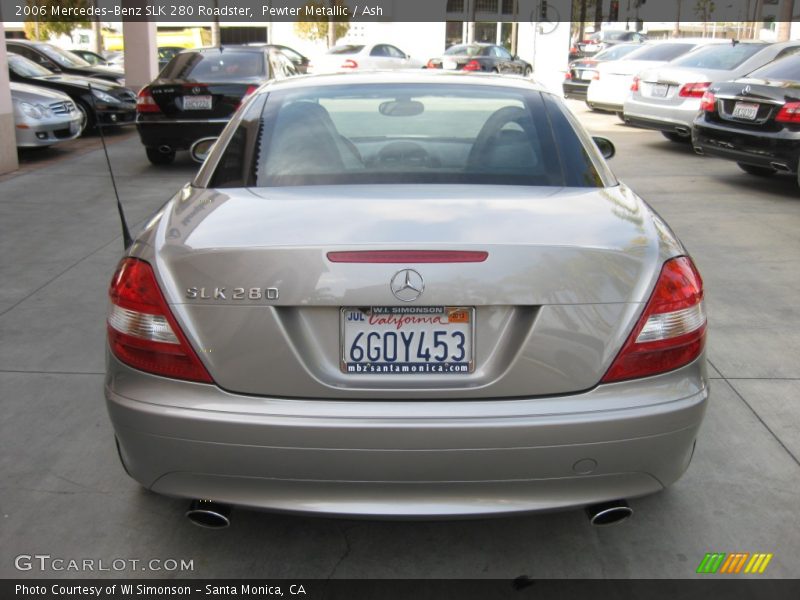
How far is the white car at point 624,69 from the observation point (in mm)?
15867

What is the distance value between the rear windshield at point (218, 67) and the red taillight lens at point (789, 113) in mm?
6114

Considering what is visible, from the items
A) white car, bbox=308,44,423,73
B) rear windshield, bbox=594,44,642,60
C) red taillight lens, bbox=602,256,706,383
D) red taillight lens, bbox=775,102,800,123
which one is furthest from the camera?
white car, bbox=308,44,423,73

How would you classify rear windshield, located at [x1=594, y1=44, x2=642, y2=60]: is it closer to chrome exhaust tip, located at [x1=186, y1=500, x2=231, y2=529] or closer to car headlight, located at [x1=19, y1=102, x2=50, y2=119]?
car headlight, located at [x1=19, y1=102, x2=50, y2=119]

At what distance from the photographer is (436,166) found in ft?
11.2

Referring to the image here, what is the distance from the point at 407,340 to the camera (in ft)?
8.40

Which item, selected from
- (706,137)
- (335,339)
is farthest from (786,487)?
(706,137)

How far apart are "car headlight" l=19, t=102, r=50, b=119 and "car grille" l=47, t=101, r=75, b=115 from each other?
0.33ft

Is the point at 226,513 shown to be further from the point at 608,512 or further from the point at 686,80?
the point at 686,80

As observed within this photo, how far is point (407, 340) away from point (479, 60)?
27.2 metres

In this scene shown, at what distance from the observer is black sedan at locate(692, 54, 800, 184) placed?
30.5 feet

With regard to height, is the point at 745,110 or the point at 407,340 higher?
the point at 745,110

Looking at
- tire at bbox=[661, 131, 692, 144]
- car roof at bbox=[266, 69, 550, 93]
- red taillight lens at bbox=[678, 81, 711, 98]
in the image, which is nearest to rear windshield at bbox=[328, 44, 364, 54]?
tire at bbox=[661, 131, 692, 144]

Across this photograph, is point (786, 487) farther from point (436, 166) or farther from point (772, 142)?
point (772, 142)

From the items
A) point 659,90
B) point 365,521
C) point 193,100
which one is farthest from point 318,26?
point 365,521
